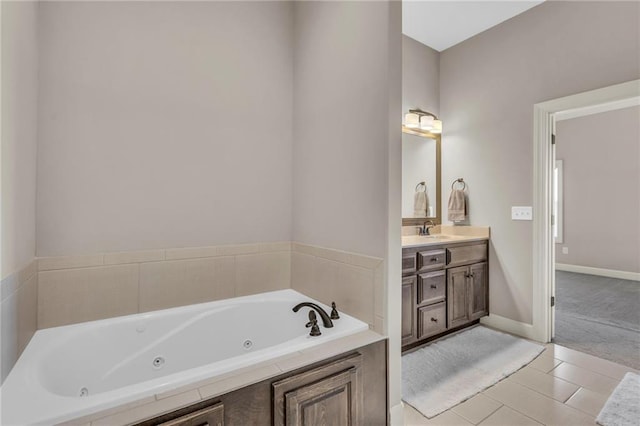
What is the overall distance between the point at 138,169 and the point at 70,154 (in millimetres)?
309

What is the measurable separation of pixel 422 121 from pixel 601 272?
14.6 ft

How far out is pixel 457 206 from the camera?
319 centimetres

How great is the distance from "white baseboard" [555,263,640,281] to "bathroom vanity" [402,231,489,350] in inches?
142

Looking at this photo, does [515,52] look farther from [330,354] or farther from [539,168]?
[330,354]

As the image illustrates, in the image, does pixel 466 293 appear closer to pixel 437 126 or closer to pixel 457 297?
pixel 457 297

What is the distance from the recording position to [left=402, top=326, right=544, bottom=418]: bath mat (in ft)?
6.23

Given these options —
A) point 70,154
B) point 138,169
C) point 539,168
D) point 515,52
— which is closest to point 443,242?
point 539,168

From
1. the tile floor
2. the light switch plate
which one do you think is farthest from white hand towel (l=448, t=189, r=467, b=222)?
the tile floor

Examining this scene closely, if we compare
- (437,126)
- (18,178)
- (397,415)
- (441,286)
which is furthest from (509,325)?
(18,178)

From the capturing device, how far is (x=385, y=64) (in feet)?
5.14

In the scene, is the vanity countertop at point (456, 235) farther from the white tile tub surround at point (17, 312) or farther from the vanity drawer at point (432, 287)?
the white tile tub surround at point (17, 312)

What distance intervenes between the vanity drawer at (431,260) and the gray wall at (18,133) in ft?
7.66

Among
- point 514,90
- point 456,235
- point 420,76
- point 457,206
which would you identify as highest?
point 420,76

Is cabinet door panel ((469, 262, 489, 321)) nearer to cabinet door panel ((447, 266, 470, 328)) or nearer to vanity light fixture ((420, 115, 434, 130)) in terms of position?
cabinet door panel ((447, 266, 470, 328))
